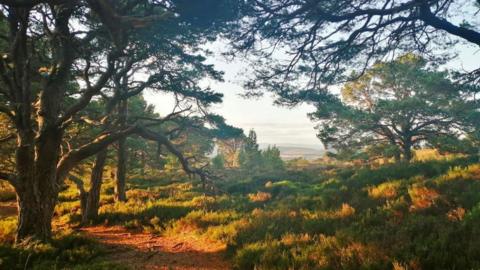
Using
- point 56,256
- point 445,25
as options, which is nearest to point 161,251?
point 56,256

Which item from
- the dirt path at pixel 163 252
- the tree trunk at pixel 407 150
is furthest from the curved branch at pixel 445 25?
the tree trunk at pixel 407 150

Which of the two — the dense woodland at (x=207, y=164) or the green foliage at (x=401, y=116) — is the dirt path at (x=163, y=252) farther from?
the green foliage at (x=401, y=116)

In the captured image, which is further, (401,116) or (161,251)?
(401,116)

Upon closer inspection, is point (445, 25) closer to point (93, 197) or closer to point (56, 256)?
point (56, 256)

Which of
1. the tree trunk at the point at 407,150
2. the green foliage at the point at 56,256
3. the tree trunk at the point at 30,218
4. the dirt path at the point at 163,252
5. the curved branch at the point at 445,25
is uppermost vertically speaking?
the curved branch at the point at 445,25

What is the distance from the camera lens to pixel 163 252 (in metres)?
8.60

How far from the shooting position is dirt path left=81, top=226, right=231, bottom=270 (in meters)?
7.46

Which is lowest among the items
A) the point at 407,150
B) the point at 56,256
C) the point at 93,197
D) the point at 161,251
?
the point at 161,251

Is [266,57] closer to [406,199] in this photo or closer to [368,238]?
[368,238]

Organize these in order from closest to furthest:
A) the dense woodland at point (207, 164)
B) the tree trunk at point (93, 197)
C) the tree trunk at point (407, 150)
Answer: the dense woodland at point (207, 164), the tree trunk at point (93, 197), the tree trunk at point (407, 150)

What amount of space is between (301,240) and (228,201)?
8.33 metres

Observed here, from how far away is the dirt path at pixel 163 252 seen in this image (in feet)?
24.5

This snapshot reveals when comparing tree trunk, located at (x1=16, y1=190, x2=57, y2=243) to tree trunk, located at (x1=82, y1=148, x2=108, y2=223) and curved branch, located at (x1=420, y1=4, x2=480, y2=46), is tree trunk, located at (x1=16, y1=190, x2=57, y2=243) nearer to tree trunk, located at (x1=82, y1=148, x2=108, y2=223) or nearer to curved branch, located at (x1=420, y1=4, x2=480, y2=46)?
tree trunk, located at (x1=82, y1=148, x2=108, y2=223)

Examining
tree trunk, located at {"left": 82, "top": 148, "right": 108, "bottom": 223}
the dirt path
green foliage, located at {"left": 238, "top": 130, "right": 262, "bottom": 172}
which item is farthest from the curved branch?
green foliage, located at {"left": 238, "top": 130, "right": 262, "bottom": 172}
